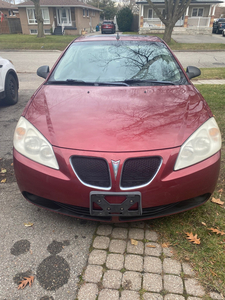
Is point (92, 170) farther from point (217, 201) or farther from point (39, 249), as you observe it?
point (217, 201)

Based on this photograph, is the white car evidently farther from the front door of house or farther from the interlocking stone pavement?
the front door of house

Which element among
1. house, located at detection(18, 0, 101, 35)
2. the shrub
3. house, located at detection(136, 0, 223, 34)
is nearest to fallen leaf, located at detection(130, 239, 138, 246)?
house, located at detection(136, 0, 223, 34)

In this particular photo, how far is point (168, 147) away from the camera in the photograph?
1921mm

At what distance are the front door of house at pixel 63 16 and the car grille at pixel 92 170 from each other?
35911 mm

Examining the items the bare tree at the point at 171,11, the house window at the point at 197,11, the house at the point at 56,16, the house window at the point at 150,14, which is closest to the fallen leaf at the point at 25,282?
the bare tree at the point at 171,11

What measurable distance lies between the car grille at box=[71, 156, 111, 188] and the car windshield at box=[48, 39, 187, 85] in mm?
1333

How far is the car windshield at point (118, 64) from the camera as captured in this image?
2.96 metres

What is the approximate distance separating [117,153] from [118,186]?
25cm

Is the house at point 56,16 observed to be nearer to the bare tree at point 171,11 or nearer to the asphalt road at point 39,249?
the bare tree at point 171,11

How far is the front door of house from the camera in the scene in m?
32.7

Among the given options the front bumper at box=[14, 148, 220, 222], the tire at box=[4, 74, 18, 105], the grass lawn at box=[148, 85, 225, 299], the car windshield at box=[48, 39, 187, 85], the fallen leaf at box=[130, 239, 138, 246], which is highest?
the car windshield at box=[48, 39, 187, 85]

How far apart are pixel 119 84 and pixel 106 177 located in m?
1.38

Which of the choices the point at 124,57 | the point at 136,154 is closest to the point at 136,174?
the point at 136,154

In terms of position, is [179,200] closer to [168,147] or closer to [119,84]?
[168,147]
